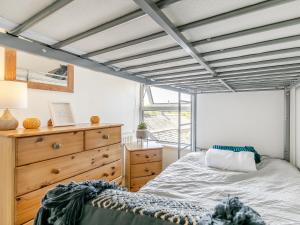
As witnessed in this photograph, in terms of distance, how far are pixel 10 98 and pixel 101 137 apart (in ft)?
2.82

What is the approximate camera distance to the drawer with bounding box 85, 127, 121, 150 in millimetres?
1790

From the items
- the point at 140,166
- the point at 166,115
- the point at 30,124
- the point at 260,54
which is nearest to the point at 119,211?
the point at 260,54

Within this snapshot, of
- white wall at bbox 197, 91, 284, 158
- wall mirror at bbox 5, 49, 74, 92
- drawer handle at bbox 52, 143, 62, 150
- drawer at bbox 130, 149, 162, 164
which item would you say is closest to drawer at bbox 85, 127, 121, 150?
drawer handle at bbox 52, 143, 62, 150

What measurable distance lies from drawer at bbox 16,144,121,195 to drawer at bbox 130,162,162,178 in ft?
2.15

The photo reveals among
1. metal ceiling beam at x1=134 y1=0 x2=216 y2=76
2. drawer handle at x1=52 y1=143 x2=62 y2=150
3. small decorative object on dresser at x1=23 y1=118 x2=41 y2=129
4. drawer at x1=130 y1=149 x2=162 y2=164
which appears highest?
metal ceiling beam at x1=134 y1=0 x2=216 y2=76

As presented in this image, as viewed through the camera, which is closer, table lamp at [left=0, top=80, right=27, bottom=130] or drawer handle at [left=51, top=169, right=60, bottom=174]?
table lamp at [left=0, top=80, right=27, bottom=130]

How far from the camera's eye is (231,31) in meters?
0.87

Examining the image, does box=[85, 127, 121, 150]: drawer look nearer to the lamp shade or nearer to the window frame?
the lamp shade

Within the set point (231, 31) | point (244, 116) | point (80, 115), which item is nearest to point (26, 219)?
point (80, 115)

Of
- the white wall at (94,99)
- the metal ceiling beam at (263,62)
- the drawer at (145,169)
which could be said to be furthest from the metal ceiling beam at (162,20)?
the drawer at (145,169)

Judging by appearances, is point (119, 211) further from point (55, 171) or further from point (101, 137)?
point (101, 137)

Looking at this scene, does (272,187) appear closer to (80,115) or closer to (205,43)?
(205,43)

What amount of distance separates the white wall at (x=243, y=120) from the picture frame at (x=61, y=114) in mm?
2050

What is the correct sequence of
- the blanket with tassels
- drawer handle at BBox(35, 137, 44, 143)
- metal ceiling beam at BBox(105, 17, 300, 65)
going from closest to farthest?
the blanket with tassels → metal ceiling beam at BBox(105, 17, 300, 65) → drawer handle at BBox(35, 137, 44, 143)
